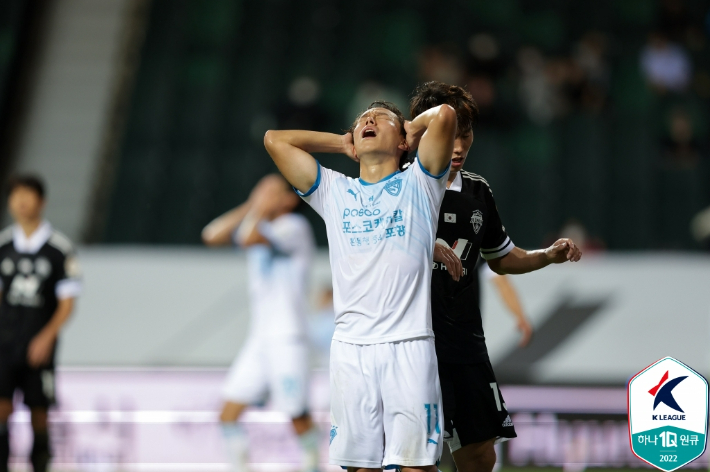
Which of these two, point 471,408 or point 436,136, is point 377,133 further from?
point 471,408

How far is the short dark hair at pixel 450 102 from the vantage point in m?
3.72

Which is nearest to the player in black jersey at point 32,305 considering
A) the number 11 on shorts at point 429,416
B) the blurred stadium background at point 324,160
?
the blurred stadium background at point 324,160

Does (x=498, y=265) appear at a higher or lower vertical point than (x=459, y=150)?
lower

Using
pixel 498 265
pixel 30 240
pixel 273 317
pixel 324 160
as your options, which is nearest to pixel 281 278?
pixel 273 317

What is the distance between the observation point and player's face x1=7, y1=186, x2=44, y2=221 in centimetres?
626

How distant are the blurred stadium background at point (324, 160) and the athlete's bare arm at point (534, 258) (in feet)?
10.6

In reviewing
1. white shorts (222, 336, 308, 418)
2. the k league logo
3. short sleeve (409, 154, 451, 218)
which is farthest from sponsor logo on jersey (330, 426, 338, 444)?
white shorts (222, 336, 308, 418)

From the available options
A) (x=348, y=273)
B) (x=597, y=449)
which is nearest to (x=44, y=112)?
(x=597, y=449)

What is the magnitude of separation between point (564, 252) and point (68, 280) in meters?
3.94

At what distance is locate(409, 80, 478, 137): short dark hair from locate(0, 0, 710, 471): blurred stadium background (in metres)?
3.70

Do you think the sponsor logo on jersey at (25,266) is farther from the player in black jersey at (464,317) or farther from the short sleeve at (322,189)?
the player in black jersey at (464,317)

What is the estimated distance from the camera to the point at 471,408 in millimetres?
3635

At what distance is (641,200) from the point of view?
1205 cm

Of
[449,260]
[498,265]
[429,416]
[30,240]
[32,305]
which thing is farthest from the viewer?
[30,240]
